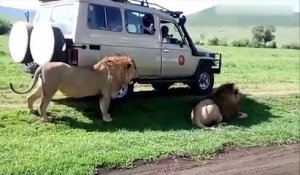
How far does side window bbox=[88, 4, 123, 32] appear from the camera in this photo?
31.4ft

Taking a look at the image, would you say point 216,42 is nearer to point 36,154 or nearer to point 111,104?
point 111,104

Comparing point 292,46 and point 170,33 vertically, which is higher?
point 170,33

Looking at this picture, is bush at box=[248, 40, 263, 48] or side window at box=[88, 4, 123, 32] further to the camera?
bush at box=[248, 40, 263, 48]

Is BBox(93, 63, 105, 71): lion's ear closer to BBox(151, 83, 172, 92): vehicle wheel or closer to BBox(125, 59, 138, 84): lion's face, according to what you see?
BBox(125, 59, 138, 84): lion's face

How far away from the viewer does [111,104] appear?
10.1m

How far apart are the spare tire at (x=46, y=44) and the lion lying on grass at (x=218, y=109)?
9.28ft

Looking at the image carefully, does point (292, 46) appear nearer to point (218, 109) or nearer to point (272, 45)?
point (272, 45)

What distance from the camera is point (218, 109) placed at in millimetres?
10086

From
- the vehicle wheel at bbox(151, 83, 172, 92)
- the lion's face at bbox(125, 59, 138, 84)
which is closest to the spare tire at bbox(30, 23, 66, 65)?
the lion's face at bbox(125, 59, 138, 84)

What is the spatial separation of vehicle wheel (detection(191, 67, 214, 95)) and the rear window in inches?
154

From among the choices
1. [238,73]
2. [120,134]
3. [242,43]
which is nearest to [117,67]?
[120,134]

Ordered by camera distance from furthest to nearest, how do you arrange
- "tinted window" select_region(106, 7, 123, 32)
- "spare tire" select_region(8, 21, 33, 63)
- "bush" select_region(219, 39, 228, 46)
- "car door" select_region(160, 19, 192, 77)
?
"bush" select_region(219, 39, 228, 46), "car door" select_region(160, 19, 192, 77), "tinted window" select_region(106, 7, 123, 32), "spare tire" select_region(8, 21, 33, 63)

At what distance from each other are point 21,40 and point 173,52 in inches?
138

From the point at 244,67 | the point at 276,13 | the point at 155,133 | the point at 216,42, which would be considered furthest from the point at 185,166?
the point at 216,42
